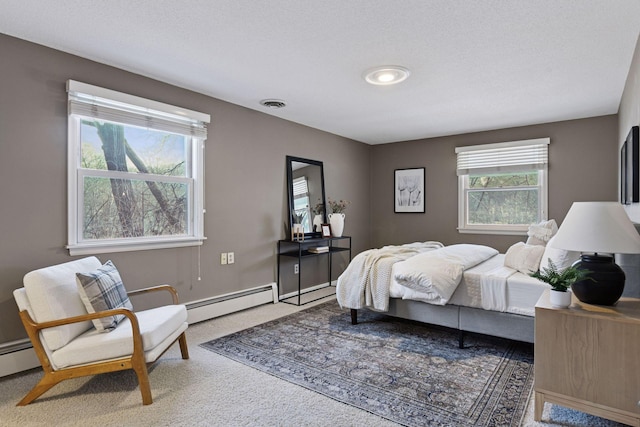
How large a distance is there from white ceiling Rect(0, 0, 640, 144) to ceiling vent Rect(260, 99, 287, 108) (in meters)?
0.13

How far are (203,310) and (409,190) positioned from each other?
366 cm

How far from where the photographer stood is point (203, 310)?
366 centimetres

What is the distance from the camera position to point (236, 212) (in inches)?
159

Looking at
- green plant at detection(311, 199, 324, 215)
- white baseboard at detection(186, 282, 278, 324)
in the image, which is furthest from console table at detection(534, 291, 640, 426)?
green plant at detection(311, 199, 324, 215)

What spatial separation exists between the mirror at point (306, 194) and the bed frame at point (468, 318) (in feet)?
6.13

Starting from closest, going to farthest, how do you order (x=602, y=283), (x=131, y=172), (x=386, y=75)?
(x=602, y=283) → (x=386, y=75) → (x=131, y=172)

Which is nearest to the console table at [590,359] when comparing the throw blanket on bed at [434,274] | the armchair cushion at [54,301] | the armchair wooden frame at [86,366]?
the throw blanket on bed at [434,274]

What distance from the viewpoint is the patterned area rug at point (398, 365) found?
6.93 feet

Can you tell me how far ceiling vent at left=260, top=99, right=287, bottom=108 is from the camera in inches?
152

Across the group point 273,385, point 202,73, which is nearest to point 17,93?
point 202,73

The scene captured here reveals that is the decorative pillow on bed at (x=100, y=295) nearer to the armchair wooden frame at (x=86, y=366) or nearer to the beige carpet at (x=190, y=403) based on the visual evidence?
the armchair wooden frame at (x=86, y=366)

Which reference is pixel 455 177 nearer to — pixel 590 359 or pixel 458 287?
pixel 458 287

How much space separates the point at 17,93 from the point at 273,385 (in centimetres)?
268

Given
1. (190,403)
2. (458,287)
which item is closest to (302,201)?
(458,287)
